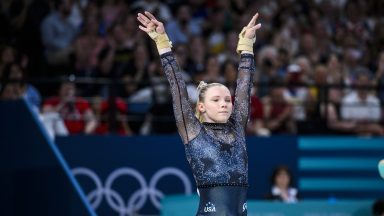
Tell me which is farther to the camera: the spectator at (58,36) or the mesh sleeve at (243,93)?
the spectator at (58,36)

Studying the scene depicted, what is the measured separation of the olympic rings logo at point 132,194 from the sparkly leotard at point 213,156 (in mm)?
4980

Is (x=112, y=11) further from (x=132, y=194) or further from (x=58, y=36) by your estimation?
(x=132, y=194)

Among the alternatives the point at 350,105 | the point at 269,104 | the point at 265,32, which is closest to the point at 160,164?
the point at 269,104

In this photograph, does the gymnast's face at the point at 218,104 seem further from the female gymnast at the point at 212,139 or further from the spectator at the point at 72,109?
the spectator at the point at 72,109

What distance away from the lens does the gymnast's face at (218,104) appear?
5730mm

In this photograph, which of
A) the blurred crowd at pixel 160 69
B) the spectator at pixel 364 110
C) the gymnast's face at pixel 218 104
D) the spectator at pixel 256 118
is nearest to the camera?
the gymnast's face at pixel 218 104

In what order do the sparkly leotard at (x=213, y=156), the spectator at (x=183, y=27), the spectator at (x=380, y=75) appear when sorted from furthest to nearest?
the spectator at (x=183, y=27)
the spectator at (x=380, y=75)
the sparkly leotard at (x=213, y=156)

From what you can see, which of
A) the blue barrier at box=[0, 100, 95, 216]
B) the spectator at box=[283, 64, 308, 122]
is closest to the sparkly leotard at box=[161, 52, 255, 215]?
the blue barrier at box=[0, 100, 95, 216]

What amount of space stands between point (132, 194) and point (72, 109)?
3.88 feet

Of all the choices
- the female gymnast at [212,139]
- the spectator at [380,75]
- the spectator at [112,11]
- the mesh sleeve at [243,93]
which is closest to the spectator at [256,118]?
the spectator at [380,75]

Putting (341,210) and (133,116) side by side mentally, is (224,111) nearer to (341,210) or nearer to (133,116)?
(341,210)

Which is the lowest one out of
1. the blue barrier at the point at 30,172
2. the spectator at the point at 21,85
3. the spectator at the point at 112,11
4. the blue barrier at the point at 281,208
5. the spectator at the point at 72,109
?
the blue barrier at the point at 281,208

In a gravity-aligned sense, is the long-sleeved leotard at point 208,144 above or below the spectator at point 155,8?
below

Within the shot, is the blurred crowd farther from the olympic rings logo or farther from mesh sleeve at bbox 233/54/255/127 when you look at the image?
mesh sleeve at bbox 233/54/255/127
